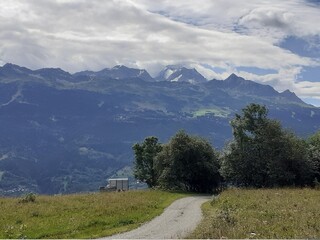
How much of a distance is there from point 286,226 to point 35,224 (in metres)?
18.9

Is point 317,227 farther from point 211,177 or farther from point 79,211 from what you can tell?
point 211,177

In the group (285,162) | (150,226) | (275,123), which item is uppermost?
(275,123)

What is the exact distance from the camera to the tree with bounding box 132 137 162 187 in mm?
98812

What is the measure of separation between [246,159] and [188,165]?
38.1 feet

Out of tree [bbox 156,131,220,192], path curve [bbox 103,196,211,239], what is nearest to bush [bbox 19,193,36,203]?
path curve [bbox 103,196,211,239]

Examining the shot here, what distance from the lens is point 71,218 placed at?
36312 millimetres

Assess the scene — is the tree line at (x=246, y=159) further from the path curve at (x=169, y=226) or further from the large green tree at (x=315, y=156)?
the path curve at (x=169, y=226)

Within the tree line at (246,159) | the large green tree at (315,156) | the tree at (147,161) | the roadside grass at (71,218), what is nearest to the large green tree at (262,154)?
the tree line at (246,159)

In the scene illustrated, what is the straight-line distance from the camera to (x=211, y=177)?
88438 mm

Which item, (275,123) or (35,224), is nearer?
(35,224)

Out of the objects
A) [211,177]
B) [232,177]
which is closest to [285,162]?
[232,177]

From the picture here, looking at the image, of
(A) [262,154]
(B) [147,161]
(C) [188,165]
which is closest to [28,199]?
(C) [188,165]

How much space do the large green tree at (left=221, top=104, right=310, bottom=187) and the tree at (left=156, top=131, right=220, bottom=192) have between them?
15.1ft

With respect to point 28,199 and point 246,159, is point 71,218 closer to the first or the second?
point 28,199
